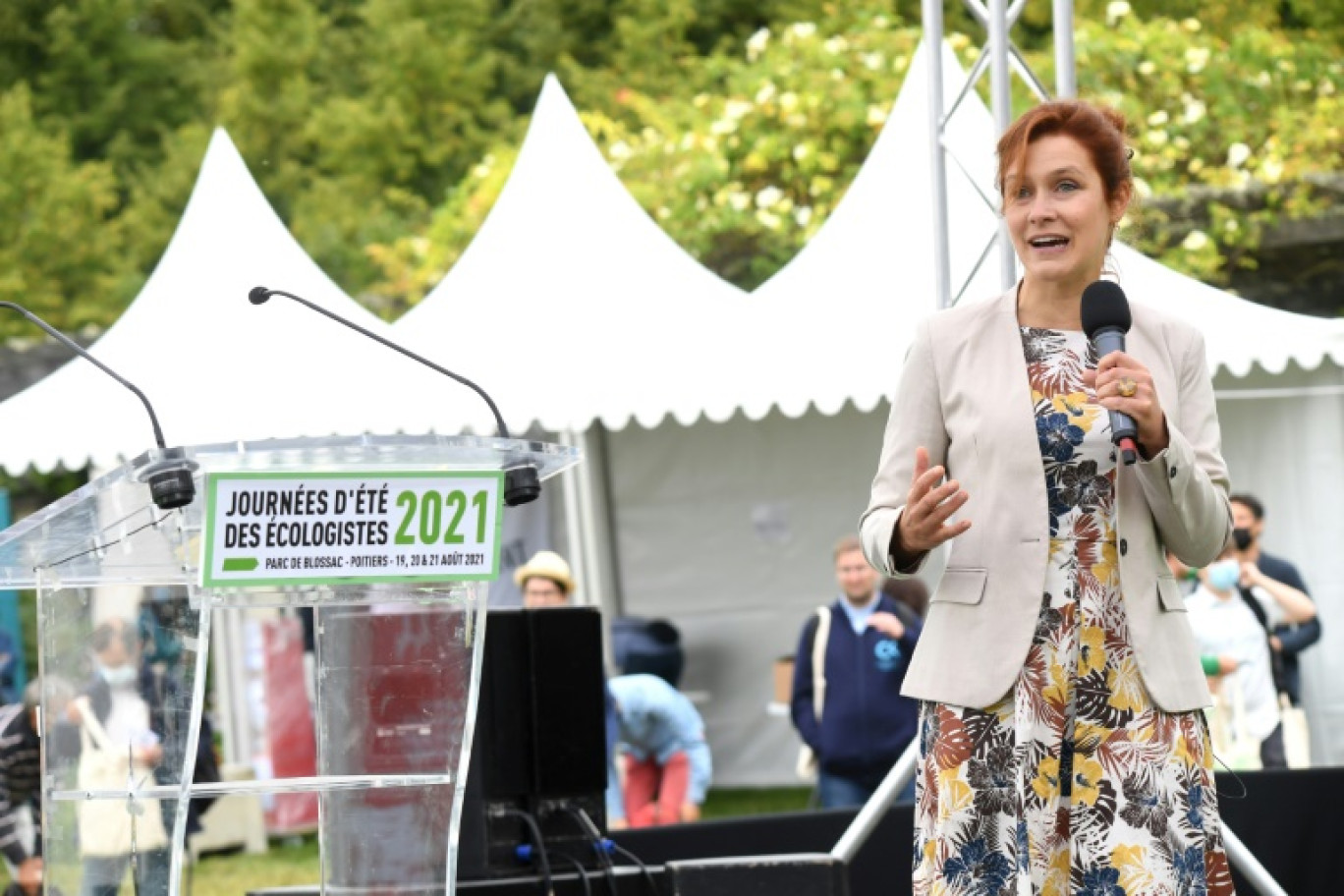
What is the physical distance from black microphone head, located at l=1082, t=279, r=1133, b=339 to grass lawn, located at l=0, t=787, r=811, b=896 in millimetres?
8111

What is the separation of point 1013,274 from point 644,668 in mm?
6881

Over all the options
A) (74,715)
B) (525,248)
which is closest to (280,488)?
(74,715)

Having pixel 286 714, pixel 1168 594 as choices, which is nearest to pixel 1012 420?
pixel 1168 594

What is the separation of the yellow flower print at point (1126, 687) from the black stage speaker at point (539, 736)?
2302 millimetres

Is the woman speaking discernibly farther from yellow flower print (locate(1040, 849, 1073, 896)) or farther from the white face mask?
the white face mask

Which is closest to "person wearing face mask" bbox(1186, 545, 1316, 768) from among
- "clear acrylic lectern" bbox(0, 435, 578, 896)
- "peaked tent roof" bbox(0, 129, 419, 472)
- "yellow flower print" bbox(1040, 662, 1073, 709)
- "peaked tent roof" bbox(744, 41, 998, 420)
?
"peaked tent roof" bbox(744, 41, 998, 420)

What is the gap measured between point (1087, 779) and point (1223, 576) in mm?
6342

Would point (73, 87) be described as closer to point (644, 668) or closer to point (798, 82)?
point (798, 82)

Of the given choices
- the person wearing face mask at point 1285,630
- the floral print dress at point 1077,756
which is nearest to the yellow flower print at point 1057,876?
the floral print dress at point 1077,756

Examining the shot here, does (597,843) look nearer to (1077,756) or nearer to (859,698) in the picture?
(1077,756)

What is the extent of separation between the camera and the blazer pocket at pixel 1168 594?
10.4ft

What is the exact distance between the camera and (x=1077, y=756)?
3.13m

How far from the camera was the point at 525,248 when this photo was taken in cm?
1065

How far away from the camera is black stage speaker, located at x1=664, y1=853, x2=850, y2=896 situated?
Result: 16.3 ft
